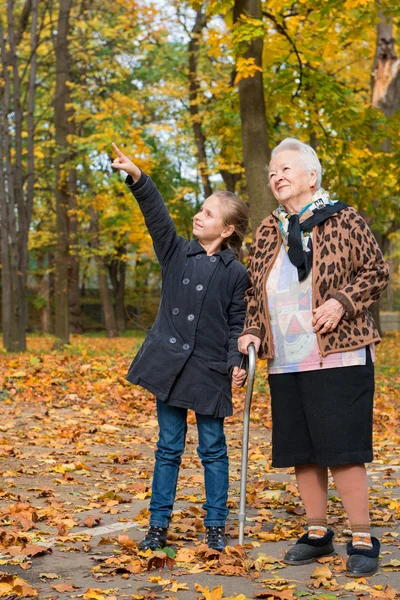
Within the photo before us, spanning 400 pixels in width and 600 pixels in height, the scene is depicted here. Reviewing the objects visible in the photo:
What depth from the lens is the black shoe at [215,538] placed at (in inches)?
171

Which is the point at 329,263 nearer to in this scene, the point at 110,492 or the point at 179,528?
the point at 179,528

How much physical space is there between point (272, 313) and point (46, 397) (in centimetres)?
598

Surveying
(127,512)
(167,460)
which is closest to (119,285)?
(127,512)

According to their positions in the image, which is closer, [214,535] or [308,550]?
[308,550]

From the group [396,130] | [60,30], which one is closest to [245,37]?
[396,130]

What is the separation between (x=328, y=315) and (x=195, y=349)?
2.51 feet

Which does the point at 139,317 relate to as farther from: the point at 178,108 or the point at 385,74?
the point at 178,108

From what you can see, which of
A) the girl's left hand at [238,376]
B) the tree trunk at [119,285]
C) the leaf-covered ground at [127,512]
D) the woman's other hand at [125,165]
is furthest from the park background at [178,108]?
the girl's left hand at [238,376]

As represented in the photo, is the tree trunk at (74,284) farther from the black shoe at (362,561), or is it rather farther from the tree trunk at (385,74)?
the black shoe at (362,561)

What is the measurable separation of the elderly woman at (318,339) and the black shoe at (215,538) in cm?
34

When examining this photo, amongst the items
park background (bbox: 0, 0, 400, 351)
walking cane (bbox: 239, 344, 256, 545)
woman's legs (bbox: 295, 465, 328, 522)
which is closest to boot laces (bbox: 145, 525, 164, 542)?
walking cane (bbox: 239, 344, 256, 545)

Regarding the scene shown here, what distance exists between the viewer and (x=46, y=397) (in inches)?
384

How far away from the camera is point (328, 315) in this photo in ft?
13.1

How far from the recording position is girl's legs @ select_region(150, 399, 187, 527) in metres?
4.42
